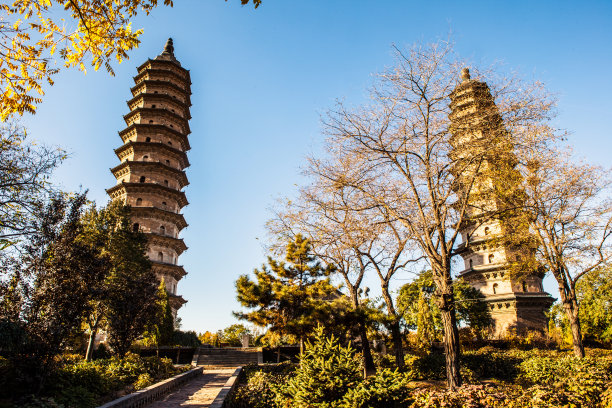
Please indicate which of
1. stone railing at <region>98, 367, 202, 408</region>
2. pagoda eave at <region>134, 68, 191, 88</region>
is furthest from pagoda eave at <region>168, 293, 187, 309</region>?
pagoda eave at <region>134, 68, 191, 88</region>

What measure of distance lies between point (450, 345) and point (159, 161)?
30.4 metres

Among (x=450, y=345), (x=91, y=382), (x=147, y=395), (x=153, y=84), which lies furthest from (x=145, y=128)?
(x=450, y=345)

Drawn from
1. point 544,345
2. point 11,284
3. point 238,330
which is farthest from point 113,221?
point 544,345

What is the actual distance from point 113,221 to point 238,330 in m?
18.8

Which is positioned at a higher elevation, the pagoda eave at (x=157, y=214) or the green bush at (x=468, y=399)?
the pagoda eave at (x=157, y=214)

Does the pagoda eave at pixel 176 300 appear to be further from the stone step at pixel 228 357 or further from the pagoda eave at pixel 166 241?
the stone step at pixel 228 357

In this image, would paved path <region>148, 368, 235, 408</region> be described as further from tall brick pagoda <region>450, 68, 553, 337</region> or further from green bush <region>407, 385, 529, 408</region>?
tall brick pagoda <region>450, 68, 553, 337</region>

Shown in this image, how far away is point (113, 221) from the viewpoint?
77.2ft

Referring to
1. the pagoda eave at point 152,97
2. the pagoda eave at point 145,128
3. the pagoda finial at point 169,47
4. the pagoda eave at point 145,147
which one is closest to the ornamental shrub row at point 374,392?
the pagoda eave at point 145,147

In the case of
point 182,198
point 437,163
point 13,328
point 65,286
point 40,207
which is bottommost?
point 13,328

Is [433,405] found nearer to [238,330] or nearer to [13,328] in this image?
[13,328]

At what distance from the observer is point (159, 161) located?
34.1 meters

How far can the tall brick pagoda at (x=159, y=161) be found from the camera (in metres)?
31.1

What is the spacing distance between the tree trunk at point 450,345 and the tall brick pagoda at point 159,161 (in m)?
24.8
